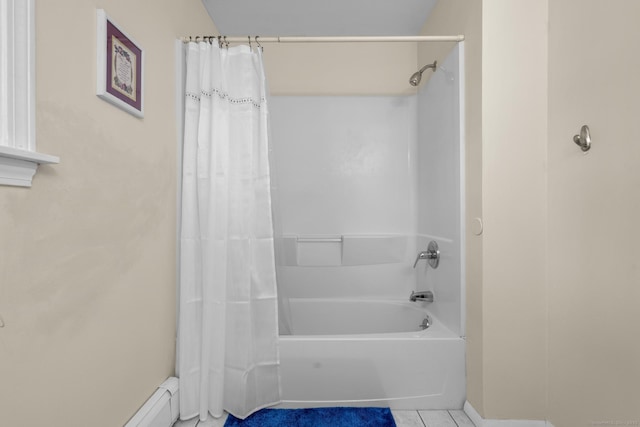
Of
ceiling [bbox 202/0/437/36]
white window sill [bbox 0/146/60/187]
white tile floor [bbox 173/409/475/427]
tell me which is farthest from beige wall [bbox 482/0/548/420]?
white window sill [bbox 0/146/60/187]

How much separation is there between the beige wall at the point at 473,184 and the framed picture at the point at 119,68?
1441mm

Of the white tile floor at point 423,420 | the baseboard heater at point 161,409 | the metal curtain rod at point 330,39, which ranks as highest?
the metal curtain rod at point 330,39

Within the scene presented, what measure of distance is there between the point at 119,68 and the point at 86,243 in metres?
0.62

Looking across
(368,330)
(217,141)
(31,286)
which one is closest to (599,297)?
(368,330)

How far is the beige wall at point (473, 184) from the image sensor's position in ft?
5.05

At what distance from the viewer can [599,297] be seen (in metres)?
1.22

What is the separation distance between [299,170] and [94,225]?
1564 mm

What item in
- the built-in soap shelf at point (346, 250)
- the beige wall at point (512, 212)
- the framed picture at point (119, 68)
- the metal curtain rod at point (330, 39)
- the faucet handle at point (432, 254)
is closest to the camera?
the framed picture at point (119, 68)

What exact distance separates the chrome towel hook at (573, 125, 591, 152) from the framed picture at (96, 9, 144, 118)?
1.66m

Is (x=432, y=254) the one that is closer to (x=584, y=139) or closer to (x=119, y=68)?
(x=584, y=139)

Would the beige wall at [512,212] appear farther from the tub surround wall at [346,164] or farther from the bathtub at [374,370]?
the tub surround wall at [346,164]

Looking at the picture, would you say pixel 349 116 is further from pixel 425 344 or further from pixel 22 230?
pixel 22 230

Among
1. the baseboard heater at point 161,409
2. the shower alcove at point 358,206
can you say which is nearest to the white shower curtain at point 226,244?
the baseboard heater at point 161,409

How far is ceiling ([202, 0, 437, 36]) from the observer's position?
209 cm
